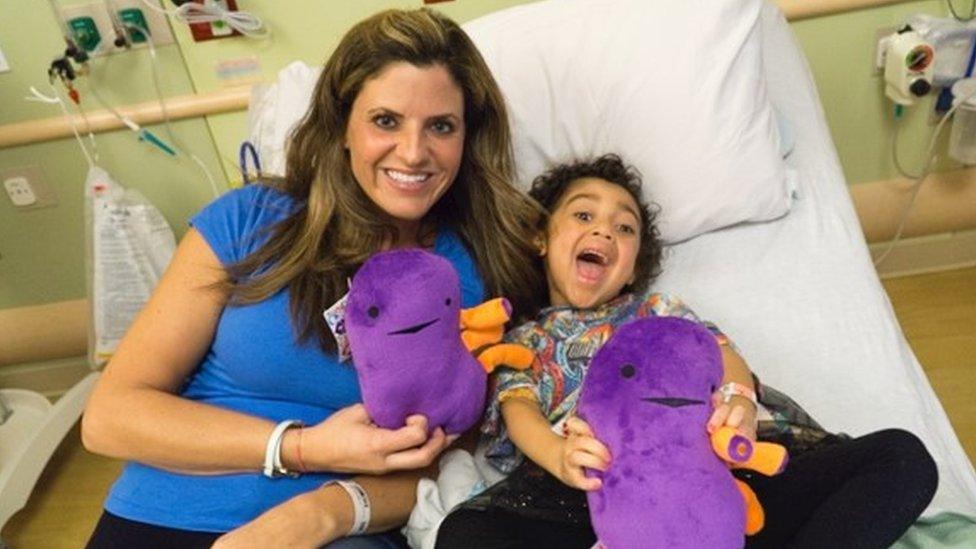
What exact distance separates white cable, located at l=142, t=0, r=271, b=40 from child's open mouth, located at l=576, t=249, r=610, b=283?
1.06 metres

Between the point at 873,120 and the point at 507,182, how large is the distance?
1228 millimetres

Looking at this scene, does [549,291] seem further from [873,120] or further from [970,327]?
[970,327]

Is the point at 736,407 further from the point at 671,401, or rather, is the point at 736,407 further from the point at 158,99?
the point at 158,99

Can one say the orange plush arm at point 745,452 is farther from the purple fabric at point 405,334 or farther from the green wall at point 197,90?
the green wall at point 197,90

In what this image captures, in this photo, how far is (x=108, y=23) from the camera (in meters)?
1.71

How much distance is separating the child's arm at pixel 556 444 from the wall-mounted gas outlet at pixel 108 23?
1329 mm

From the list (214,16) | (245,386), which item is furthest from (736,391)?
(214,16)

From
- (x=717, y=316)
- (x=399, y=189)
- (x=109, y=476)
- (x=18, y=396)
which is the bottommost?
(x=109, y=476)

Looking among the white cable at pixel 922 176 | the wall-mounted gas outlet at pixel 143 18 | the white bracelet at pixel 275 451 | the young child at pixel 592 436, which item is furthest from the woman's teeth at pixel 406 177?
the white cable at pixel 922 176

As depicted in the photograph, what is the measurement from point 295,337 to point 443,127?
38 cm

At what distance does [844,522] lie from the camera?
0.77m

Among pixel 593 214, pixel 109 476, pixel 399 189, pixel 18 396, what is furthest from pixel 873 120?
pixel 18 396

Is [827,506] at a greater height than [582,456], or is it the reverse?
[582,456]

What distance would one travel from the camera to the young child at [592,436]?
77 centimetres
